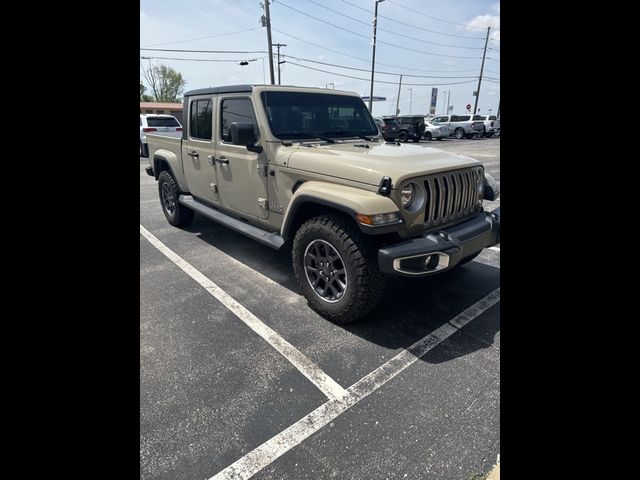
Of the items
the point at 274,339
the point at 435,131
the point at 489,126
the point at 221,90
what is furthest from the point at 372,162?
the point at 489,126

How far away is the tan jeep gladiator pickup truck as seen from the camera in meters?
2.76

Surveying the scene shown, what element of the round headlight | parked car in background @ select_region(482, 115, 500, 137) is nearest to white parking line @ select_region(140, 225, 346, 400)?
the round headlight

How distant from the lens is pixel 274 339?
2.97 metres

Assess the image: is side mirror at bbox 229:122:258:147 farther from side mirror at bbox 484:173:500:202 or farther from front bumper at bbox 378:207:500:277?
side mirror at bbox 484:173:500:202

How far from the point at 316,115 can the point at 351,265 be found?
191 centimetres

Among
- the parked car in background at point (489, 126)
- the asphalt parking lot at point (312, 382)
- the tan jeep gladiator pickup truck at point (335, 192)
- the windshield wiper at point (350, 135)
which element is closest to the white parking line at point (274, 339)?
the asphalt parking lot at point (312, 382)

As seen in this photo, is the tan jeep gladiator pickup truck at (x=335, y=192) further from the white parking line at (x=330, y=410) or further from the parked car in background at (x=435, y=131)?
the parked car in background at (x=435, y=131)

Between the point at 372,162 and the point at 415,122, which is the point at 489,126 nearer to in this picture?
the point at 415,122

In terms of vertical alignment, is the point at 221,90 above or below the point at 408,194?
above

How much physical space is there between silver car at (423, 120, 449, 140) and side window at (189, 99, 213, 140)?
78.0ft

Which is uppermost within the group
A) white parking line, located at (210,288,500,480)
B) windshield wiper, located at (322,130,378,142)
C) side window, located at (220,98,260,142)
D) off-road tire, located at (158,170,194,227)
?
side window, located at (220,98,260,142)

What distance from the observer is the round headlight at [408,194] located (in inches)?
110
